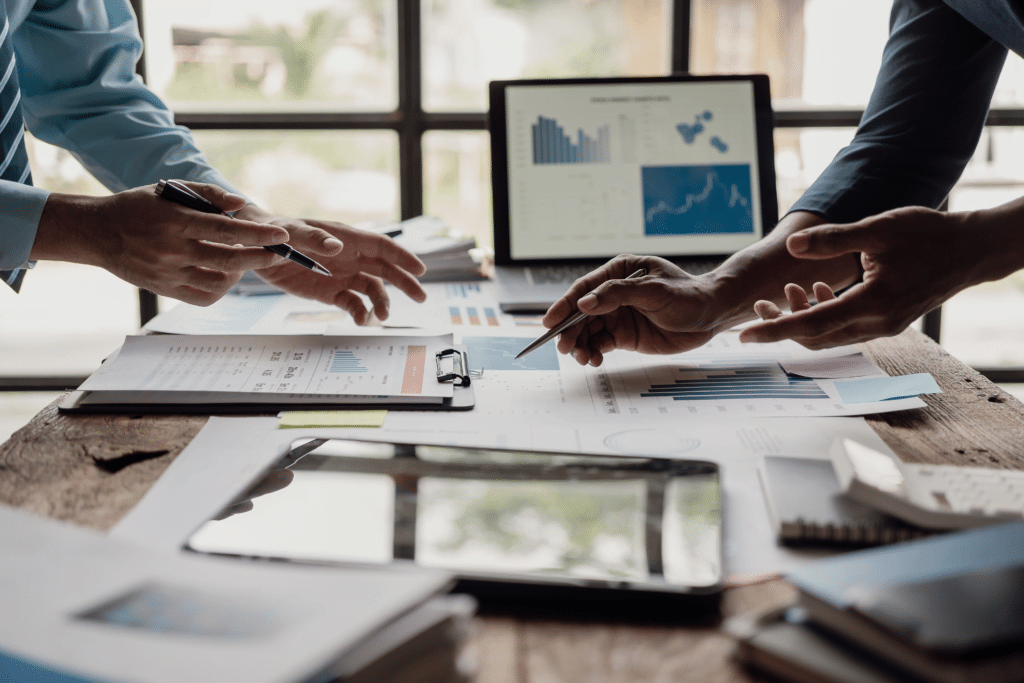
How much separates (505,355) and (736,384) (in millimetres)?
307

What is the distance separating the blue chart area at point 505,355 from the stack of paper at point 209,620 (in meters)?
0.59

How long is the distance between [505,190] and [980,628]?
127 centimetres

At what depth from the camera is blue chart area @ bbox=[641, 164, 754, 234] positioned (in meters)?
1.56

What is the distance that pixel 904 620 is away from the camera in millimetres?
383

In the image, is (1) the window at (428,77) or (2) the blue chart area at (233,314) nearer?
(2) the blue chart area at (233,314)

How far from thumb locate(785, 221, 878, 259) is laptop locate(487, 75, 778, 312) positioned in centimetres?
67

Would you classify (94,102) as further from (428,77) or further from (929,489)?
(929,489)

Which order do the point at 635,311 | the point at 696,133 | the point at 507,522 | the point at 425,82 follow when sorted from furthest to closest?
1. the point at 425,82
2. the point at 696,133
3. the point at 635,311
4. the point at 507,522

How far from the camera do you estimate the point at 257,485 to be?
1.92 feet

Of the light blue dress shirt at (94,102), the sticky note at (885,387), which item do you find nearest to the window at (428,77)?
the light blue dress shirt at (94,102)

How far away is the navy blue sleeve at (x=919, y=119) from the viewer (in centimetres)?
108

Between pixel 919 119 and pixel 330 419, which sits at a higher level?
pixel 919 119

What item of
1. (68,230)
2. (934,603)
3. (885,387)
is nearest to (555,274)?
(885,387)

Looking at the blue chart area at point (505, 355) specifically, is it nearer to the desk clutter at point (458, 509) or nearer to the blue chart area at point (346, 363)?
the desk clutter at point (458, 509)
